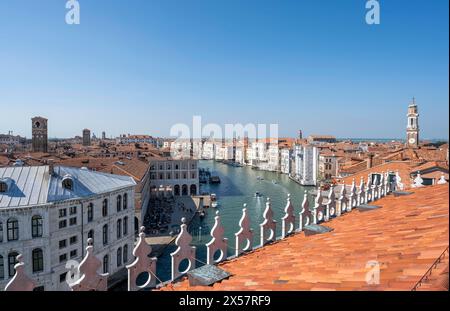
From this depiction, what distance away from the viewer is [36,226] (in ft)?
60.3

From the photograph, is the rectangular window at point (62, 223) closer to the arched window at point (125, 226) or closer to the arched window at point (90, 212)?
the arched window at point (90, 212)

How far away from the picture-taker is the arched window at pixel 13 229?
57.8ft

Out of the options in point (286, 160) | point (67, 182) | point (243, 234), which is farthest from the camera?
point (286, 160)

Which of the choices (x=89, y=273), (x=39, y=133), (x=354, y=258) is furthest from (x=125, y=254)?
(x=39, y=133)

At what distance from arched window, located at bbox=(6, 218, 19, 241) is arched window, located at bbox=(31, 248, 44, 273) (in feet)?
4.22

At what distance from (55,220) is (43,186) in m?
2.31

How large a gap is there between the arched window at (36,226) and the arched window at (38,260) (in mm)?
823

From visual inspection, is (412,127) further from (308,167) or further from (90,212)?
(90,212)

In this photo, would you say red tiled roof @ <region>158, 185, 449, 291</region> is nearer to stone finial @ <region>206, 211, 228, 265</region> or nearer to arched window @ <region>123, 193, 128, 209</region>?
stone finial @ <region>206, 211, 228, 265</region>

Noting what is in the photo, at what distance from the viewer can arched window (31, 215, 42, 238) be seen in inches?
720
